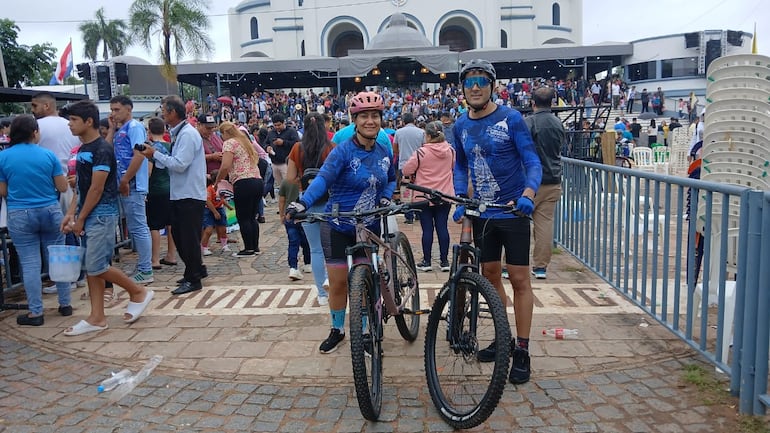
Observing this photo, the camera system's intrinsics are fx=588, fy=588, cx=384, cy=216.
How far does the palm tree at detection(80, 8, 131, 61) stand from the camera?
184ft

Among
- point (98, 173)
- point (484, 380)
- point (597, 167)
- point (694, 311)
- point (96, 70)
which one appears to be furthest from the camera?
point (96, 70)

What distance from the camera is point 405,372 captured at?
3984 millimetres

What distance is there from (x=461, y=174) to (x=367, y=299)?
121 cm

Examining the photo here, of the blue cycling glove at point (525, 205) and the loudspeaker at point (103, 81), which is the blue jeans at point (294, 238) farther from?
the loudspeaker at point (103, 81)

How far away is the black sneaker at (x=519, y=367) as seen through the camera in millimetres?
3744

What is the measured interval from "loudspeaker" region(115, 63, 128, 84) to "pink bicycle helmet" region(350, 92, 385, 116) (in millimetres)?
38492

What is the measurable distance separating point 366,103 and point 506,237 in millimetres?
1245

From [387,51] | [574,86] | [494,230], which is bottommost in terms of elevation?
[494,230]

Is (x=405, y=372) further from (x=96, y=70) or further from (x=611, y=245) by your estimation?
(x=96, y=70)

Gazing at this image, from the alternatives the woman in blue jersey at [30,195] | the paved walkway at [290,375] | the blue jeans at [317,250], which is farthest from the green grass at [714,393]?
the woman in blue jersey at [30,195]

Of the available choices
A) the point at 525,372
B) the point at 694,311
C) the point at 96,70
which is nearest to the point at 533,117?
the point at 694,311

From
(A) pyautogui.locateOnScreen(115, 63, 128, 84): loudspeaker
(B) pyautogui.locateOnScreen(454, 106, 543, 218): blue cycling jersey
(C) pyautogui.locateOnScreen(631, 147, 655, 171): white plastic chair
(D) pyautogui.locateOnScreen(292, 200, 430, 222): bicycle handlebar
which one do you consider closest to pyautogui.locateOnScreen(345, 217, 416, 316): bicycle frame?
(D) pyautogui.locateOnScreen(292, 200, 430, 222): bicycle handlebar

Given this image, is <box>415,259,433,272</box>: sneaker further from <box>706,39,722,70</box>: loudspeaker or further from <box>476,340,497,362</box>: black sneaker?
<box>706,39,722,70</box>: loudspeaker

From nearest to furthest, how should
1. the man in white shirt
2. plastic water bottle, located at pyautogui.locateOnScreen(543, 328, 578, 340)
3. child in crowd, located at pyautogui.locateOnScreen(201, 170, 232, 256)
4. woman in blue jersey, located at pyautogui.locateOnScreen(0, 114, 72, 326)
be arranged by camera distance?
plastic water bottle, located at pyautogui.locateOnScreen(543, 328, 578, 340) < woman in blue jersey, located at pyautogui.locateOnScreen(0, 114, 72, 326) < the man in white shirt < child in crowd, located at pyautogui.locateOnScreen(201, 170, 232, 256)
